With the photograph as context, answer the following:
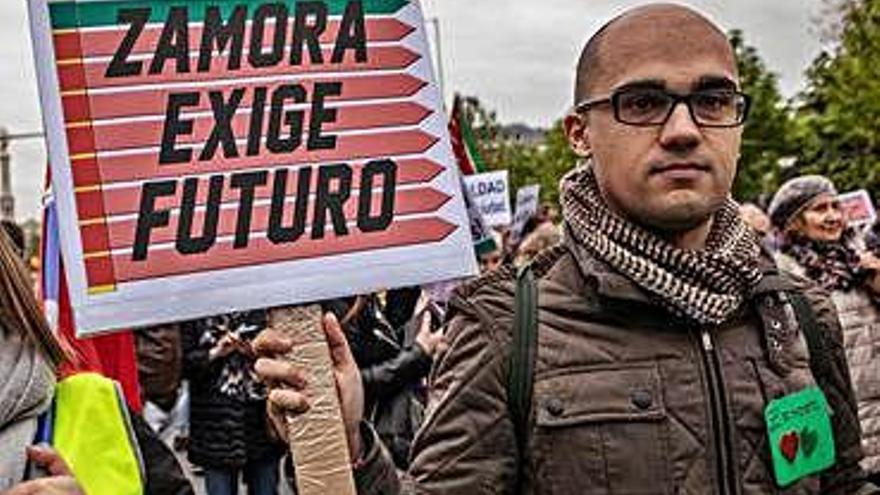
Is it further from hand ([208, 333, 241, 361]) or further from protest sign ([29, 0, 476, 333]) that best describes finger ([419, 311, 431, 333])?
protest sign ([29, 0, 476, 333])

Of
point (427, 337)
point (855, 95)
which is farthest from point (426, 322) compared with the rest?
point (855, 95)

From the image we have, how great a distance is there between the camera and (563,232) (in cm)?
268

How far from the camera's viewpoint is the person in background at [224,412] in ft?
22.6

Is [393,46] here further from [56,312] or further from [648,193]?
[56,312]

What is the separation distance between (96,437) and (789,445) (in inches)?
43.3

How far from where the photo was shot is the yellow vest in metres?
2.54

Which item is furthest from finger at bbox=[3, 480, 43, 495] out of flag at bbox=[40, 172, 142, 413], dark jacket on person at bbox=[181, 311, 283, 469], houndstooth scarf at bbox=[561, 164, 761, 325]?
dark jacket on person at bbox=[181, 311, 283, 469]

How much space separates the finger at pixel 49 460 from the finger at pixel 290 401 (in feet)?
1.26

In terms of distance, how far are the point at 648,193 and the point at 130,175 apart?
31.6 inches

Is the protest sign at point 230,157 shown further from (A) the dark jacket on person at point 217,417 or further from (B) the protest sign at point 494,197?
(B) the protest sign at point 494,197

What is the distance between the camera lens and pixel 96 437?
101 inches

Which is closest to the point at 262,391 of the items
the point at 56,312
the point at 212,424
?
the point at 212,424

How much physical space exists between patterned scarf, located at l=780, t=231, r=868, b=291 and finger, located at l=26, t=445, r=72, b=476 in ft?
12.2

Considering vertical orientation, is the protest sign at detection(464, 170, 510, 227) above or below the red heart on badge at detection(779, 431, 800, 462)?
below
